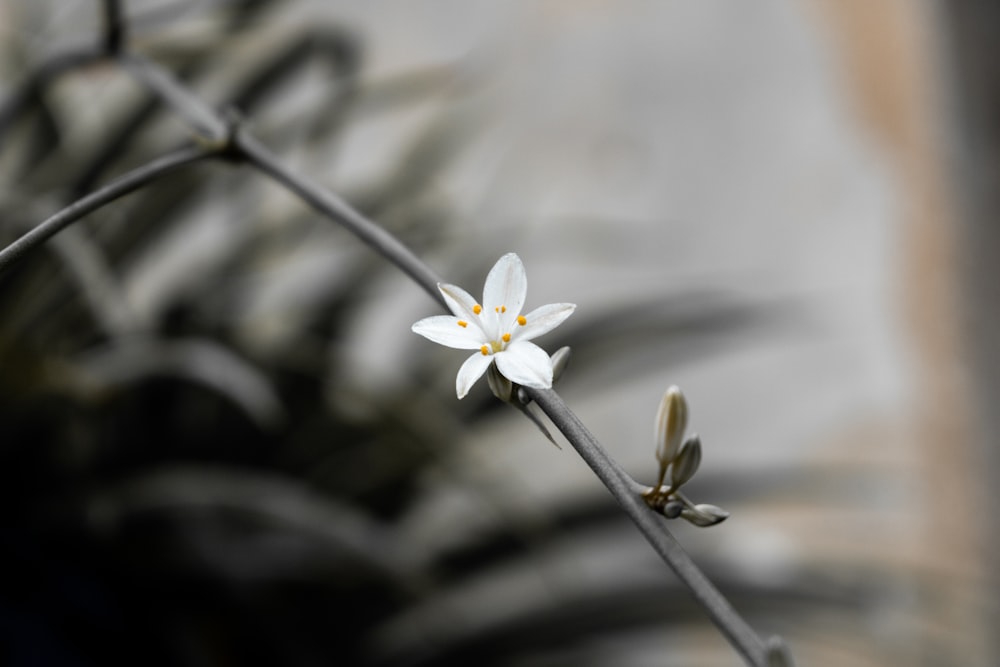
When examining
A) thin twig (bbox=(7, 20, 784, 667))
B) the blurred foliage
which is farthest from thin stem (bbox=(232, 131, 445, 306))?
the blurred foliage

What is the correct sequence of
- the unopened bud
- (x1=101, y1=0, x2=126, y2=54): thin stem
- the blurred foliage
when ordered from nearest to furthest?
the unopened bud
(x1=101, y1=0, x2=126, y2=54): thin stem
the blurred foliage

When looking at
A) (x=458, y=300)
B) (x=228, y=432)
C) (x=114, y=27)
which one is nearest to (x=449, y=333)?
(x=458, y=300)

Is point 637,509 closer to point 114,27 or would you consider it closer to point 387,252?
point 387,252

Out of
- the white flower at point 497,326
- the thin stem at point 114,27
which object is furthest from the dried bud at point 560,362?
the thin stem at point 114,27

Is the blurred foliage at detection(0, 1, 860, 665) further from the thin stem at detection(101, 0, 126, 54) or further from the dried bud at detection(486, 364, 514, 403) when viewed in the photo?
the dried bud at detection(486, 364, 514, 403)

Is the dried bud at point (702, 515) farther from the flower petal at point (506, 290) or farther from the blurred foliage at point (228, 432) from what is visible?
the blurred foliage at point (228, 432)

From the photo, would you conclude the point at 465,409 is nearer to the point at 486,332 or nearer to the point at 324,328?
the point at 324,328
